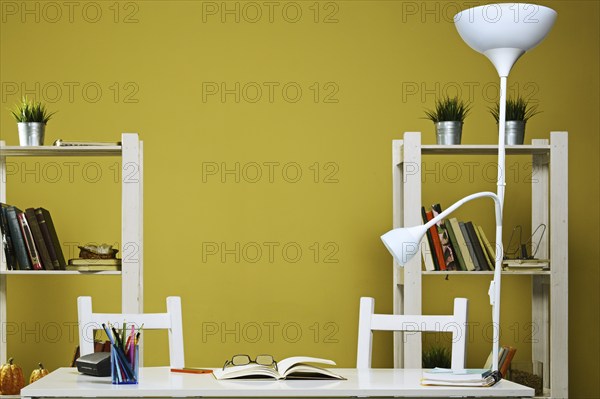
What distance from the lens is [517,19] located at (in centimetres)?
300

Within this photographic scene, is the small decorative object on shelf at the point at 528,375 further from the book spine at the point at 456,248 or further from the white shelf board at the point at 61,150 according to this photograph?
the white shelf board at the point at 61,150

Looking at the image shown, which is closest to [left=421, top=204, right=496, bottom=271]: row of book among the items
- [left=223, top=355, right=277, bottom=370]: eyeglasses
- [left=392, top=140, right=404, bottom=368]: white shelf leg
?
[left=392, top=140, right=404, bottom=368]: white shelf leg

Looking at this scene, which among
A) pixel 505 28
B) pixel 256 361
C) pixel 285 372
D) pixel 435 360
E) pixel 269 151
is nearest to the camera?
pixel 285 372

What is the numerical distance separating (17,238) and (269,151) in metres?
1.43

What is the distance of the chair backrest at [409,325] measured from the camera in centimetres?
324

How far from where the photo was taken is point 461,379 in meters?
2.63

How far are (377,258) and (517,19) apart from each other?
2074mm

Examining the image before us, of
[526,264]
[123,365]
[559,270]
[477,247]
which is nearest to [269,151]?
[477,247]

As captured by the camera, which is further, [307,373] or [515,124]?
[515,124]

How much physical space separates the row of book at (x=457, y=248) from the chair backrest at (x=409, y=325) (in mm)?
832

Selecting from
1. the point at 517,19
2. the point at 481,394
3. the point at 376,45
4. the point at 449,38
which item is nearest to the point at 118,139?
the point at 376,45

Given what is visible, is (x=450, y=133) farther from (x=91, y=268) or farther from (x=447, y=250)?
(x=91, y=268)

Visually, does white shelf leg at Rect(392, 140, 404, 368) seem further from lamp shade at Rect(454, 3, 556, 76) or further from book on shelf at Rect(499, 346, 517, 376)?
lamp shade at Rect(454, 3, 556, 76)

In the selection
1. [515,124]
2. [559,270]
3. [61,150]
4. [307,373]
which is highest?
[515,124]
